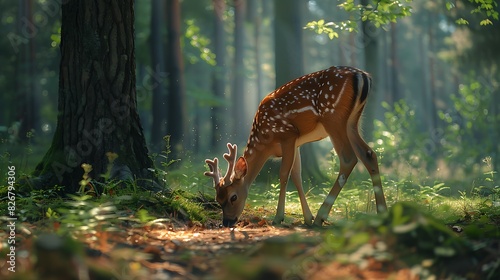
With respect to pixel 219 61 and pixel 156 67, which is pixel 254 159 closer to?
pixel 156 67

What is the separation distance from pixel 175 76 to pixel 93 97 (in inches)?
534

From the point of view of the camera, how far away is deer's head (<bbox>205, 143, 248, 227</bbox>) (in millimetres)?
7776

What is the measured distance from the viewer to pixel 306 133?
8.27 metres

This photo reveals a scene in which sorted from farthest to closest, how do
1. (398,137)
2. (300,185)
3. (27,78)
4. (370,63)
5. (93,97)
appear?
(27,78)
(370,63)
(398,137)
(300,185)
(93,97)

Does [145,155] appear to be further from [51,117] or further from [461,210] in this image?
[51,117]

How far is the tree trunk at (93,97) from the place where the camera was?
7.79 metres

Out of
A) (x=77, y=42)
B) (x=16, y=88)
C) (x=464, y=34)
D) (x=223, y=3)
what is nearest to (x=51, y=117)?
(x=16, y=88)

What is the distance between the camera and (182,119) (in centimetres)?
2141

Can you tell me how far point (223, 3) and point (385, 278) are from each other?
Answer: 2541 centimetres

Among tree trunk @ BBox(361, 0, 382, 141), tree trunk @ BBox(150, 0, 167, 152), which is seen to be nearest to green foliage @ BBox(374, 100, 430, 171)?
tree trunk @ BBox(361, 0, 382, 141)

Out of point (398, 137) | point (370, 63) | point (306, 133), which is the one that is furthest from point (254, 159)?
point (370, 63)

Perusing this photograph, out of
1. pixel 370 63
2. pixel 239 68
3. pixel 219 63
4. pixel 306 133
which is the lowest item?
pixel 306 133

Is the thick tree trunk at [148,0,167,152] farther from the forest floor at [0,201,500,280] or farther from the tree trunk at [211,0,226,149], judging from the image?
the forest floor at [0,201,500,280]

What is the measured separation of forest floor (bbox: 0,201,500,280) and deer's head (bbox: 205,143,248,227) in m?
2.59
